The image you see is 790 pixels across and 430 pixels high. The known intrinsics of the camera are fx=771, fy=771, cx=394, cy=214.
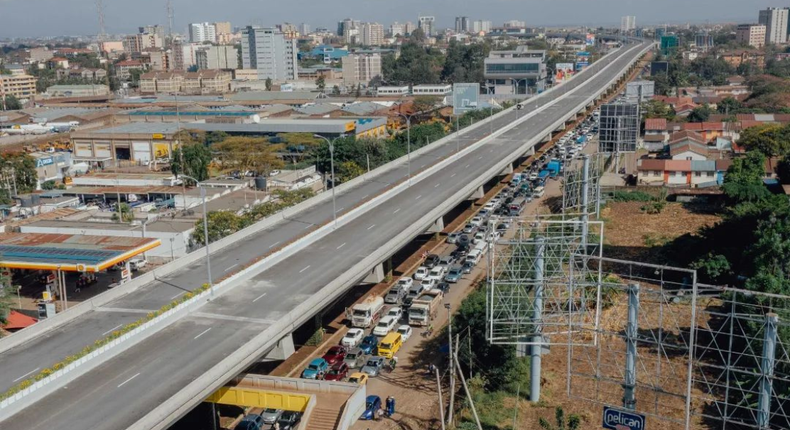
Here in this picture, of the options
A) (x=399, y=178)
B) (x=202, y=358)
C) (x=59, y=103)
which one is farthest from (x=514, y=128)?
(x=59, y=103)

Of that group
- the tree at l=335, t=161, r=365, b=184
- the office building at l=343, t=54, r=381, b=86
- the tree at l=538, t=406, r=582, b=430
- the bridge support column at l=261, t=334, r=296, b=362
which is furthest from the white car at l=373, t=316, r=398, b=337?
the office building at l=343, t=54, r=381, b=86

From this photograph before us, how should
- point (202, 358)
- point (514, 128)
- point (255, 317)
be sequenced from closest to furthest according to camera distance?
1. point (202, 358)
2. point (255, 317)
3. point (514, 128)

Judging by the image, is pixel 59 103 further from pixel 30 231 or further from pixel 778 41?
pixel 778 41

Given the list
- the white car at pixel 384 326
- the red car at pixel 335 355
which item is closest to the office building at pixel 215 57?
the white car at pixel 384 326

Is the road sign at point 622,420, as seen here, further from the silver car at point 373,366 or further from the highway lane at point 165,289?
the highway lane at point 165,289

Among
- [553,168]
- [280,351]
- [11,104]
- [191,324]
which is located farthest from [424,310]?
[11,104]

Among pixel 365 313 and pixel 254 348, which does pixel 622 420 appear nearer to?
pixel 254 348

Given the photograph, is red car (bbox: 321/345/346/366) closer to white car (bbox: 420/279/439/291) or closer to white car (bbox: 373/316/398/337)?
white car (bbox: 373/316/398/337)
